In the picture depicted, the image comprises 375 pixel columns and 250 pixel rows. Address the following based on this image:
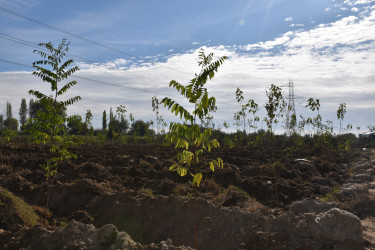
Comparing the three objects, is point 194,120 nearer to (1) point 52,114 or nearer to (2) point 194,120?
(2) point 194,120

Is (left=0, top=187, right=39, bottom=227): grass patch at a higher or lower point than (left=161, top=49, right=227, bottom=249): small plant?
lower

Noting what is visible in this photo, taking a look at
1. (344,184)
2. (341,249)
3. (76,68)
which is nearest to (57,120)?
(76,68)

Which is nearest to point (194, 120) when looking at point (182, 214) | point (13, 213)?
point (182, 214)

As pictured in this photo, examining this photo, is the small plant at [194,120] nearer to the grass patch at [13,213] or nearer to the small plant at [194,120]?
the small plant at [194,120]

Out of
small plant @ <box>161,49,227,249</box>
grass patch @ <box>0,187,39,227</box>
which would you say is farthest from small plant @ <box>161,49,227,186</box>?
grass patch @ <box>0,187,39,227</box>

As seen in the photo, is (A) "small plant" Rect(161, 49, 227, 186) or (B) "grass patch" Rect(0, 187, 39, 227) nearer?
(A) "small plant" Rect(161, 49, 227, 186)

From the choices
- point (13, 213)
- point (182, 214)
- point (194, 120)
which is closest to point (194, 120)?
point (194, 120)

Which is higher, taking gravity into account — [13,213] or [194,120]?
[194,120]

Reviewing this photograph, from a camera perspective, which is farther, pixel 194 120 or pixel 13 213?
pixel 13 213

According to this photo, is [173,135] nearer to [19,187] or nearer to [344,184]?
[19,187]

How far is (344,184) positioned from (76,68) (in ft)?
33.7

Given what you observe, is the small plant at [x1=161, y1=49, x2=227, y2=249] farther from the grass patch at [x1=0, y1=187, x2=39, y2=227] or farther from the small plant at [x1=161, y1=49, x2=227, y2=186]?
the grass patch at [x1=0, y1=187, x2=39, y2=227]

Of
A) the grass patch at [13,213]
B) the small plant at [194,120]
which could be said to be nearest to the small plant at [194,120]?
the small plant at [194,120]

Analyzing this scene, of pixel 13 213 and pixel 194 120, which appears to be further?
pixel 13 213
